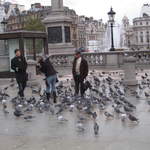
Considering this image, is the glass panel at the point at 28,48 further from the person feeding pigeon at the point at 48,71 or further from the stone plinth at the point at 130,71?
the person feeding pigeon at the point at 48,71

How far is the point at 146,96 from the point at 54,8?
23120 millimetres

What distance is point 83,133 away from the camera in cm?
989

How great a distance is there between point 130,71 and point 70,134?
10166mm

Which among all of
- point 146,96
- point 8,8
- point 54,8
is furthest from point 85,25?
point 146,96

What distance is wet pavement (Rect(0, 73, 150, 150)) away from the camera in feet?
28.5

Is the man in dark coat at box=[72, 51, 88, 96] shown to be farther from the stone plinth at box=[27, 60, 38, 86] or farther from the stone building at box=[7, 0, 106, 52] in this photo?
the stone building at box=[7, 0, 106, 52]

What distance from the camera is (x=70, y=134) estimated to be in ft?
32.4

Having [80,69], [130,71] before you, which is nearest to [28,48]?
[130,71]

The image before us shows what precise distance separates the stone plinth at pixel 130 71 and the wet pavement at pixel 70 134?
7.02 metres

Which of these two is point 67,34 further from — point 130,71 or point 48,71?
point 48,71

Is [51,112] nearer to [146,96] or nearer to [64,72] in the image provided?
[146,96]

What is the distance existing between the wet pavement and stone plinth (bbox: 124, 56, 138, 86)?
7023 millimetres

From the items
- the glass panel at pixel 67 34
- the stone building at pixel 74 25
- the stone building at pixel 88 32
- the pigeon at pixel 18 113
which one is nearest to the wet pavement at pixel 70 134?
the pigeon at pixel 18 113

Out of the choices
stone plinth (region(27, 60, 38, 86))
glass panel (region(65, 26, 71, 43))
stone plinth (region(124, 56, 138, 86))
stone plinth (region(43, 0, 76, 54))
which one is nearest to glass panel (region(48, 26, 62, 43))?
stone plinth (region(43, 0, 76, 54))
